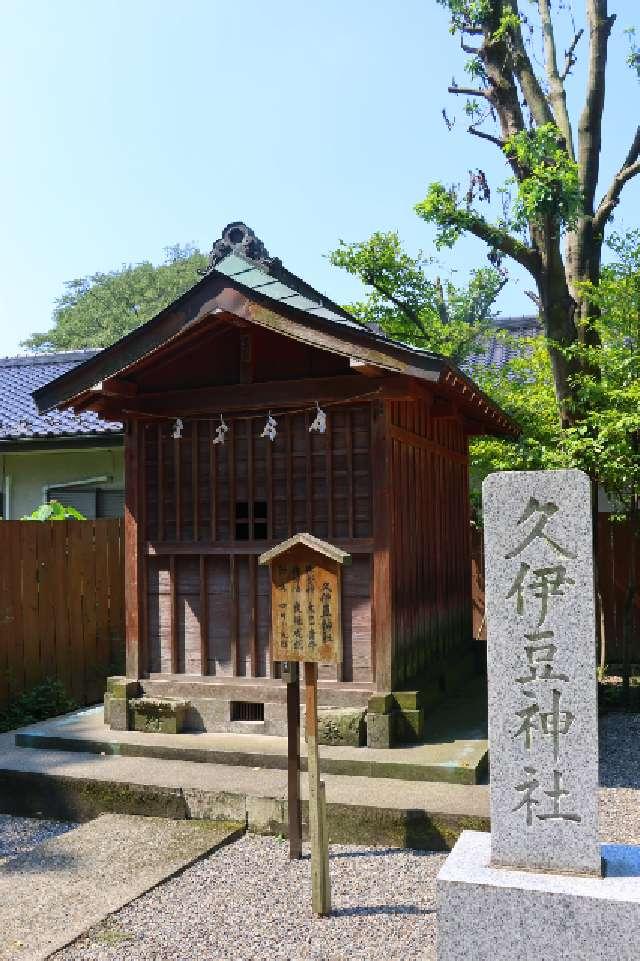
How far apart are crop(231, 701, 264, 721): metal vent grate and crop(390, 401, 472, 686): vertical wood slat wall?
1.35m

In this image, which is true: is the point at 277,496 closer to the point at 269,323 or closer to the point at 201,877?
the point at 269,323

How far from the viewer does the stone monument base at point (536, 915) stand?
154 inches

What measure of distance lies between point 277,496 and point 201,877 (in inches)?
134

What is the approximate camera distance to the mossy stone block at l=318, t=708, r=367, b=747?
7.13m

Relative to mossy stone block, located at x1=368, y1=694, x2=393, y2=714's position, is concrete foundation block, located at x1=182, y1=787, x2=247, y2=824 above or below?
below

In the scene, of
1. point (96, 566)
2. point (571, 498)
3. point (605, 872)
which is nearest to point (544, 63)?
point (96, 566)

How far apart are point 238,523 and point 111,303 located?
139 feet

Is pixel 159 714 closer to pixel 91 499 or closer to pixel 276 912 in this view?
pixel 276 912

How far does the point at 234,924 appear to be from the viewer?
4.82m

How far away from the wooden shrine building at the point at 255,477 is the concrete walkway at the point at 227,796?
0.88 meters

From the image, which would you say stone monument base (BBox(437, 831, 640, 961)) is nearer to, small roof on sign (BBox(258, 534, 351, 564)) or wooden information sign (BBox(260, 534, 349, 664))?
wooden information sign (BBox(260, 534, 349, 664))

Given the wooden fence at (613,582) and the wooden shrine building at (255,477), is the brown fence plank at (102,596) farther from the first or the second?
the wooden fence at (613,582)

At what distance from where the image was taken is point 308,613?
5410 mm

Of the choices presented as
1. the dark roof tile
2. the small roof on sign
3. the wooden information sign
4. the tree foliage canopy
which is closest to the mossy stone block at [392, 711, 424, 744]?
the wooden information sign
